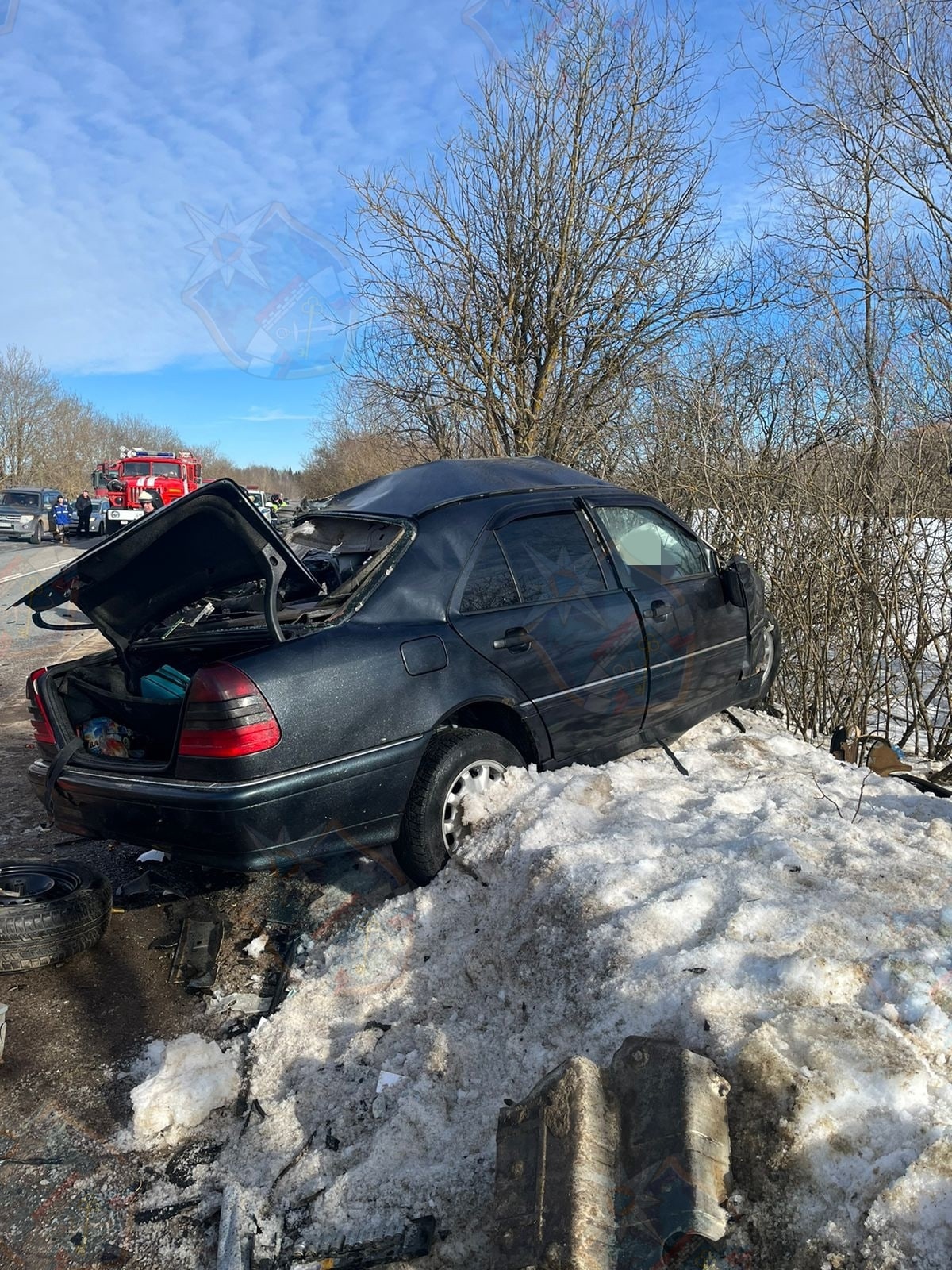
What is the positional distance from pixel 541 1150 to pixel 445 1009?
100 cm

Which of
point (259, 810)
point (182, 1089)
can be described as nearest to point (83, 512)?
point (259, 810)

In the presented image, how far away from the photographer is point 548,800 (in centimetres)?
369

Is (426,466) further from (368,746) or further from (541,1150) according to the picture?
(541,1150)

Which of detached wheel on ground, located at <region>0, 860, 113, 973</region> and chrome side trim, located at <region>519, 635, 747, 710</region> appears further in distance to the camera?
chrome side trim, located at <region>519, 635, 747, 710</region>

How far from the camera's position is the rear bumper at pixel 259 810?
3.12 meters

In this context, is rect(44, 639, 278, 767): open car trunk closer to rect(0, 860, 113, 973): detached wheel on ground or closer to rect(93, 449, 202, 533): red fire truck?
rect(0, 860, 113, 973): detached wheel on ground

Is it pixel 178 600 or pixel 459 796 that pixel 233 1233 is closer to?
pixel 459 796

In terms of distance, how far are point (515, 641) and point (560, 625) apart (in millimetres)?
345

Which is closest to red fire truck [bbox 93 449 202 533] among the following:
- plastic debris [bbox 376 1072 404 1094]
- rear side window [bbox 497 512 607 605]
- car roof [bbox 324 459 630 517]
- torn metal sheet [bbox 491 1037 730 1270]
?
car roof [bbox 324 459 630 517]

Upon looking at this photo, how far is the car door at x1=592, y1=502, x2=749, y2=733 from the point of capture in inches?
184

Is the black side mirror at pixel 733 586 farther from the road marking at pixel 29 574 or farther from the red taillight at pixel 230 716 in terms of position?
the road marking at pixel 29 574

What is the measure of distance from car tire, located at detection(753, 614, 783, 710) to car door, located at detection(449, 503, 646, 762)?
5.35 ft

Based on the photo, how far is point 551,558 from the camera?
4.33m

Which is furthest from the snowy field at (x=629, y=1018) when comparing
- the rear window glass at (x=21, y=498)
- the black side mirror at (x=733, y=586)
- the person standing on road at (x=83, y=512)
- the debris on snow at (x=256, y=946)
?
the rear window glass at (x=21, y=498)
